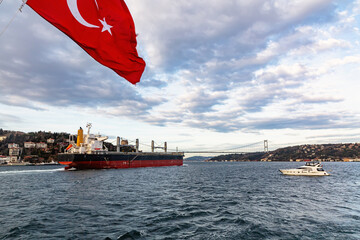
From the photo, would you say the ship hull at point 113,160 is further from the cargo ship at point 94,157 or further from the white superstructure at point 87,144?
the white superstructure at point 87,144

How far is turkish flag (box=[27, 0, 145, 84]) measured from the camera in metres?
5.02

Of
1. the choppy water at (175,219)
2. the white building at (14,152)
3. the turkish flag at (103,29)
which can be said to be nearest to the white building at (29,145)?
the white building at (14,152)

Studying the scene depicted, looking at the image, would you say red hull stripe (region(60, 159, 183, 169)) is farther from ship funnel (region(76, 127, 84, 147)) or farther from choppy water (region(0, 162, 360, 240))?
choppy water (region(0, 162, 360, 240))

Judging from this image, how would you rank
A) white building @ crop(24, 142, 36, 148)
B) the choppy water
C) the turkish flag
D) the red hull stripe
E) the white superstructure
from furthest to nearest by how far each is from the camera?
white building @ crop(24, 142, 36, 148), the white superstructure, the red hull stripe, the choppy water, the turkish flag

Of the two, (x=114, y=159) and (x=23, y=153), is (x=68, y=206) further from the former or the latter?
(x=23, y=153)

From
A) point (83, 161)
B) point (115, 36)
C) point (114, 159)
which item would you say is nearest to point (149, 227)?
point (115, 36)

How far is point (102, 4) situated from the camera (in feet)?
18.9

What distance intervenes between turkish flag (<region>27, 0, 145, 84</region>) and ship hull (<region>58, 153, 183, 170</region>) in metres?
53.1

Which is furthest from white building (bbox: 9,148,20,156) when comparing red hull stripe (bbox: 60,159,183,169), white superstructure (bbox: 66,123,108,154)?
red hull stripe (bbox: 60,159,183,169)

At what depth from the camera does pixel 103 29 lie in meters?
5.80

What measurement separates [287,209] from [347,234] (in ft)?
16.1

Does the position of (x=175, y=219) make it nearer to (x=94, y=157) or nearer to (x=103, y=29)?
(x=103, y=29)

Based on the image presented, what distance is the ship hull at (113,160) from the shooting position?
53.1 m

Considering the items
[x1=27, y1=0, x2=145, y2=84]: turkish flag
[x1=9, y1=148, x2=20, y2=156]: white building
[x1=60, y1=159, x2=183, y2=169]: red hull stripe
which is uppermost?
[x1=27, y1=0, x2=145, y2=84]: turkish flag
